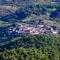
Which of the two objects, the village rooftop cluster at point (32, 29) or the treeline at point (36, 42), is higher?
the treeline at point (36, 42)

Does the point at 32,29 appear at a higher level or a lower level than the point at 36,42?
lower

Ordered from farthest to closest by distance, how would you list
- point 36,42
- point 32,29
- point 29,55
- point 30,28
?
point 30,28 → point 32,29 → point 36,42 → point 29,55

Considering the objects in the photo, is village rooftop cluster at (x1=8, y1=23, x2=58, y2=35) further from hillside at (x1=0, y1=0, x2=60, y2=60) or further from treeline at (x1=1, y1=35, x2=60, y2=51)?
treeline at (x1=1, y1=35, x2=60, y2=51)

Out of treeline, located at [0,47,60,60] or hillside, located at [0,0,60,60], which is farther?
hillside, located at [0,0,60,60]

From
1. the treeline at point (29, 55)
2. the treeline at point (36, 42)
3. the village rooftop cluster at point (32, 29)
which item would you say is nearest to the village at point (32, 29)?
the village rooftop cluster at point (32, 29)

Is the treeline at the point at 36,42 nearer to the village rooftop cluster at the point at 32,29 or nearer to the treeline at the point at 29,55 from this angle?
the treeline at the point at 29,55

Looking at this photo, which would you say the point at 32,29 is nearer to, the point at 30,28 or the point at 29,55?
the point at 30,28

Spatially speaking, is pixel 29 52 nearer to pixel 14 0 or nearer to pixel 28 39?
pixel 28 39

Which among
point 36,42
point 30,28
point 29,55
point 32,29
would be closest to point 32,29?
point 32,29

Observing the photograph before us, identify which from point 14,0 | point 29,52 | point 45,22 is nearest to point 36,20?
point 45,22

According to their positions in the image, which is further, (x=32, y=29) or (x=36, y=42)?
(x=32, y=29)

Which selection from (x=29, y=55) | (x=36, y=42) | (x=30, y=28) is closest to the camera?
(x=29, y=55)

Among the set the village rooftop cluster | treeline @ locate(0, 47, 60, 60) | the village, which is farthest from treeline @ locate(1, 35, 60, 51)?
the village rooftop cluster

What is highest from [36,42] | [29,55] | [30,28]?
[29,55]
